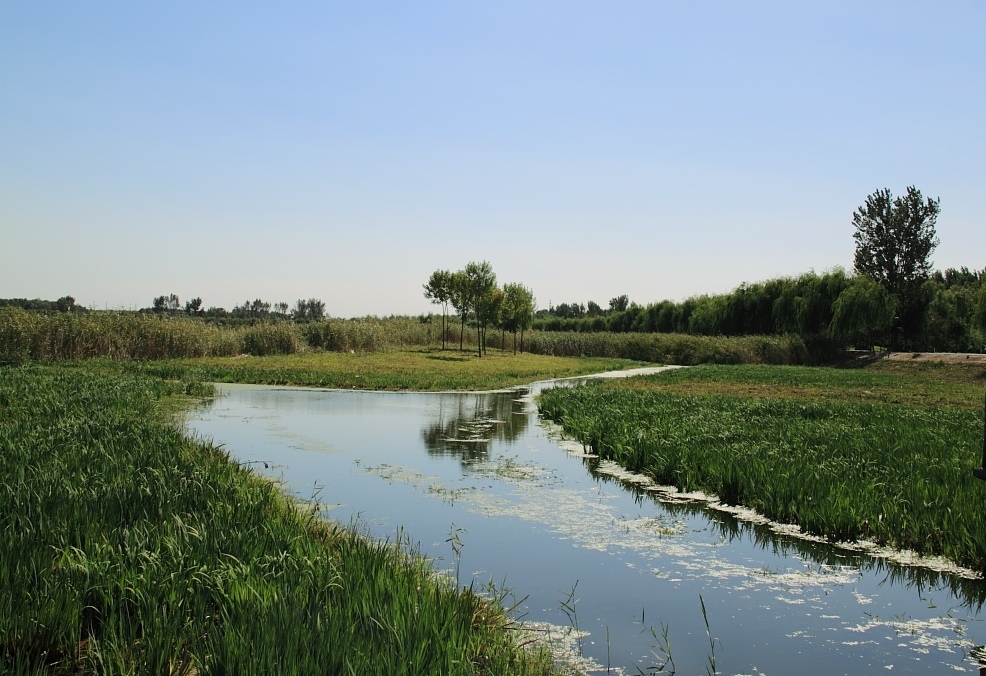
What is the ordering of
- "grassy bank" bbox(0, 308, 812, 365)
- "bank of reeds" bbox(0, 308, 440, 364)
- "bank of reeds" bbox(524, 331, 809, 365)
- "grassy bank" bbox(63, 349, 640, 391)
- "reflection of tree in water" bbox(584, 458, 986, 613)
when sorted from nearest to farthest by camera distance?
1. "reflection of tree in water" bbox(584, 458, 986, 613)
2. "grassy bank" bbox(63, 349, 640, 391)
3. "bank of reeds" bbox(0, 308, 440, 364)
4. "grassy bank" bbox(0, 308, 812, 365)
5. "bank of reeds" bbox(524, 331, 809, 365)

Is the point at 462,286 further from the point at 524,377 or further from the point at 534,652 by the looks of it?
the point at 534,652

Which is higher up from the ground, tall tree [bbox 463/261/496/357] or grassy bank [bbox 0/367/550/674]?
tall tree [bbox 463/261/496/357]

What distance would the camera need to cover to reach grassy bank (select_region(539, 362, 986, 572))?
855 cm

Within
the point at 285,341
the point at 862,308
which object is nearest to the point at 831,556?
the point at 285,341

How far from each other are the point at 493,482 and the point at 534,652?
22.3 feet

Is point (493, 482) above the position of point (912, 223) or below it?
below

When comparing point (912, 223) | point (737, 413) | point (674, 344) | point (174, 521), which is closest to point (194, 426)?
point (174, 521)

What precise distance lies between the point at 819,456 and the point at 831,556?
13.5ft

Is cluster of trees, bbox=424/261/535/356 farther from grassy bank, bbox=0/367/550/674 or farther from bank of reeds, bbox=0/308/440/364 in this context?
grassy bank, bbox=0/367/550/674

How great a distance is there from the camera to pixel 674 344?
61.8 metres

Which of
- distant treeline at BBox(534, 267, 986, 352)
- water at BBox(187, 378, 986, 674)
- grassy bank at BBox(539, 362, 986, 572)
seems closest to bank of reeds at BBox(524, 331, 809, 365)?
distant treeline at BBox(534, 267, 986, 352)

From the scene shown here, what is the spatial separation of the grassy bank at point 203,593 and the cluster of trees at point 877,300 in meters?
59.9

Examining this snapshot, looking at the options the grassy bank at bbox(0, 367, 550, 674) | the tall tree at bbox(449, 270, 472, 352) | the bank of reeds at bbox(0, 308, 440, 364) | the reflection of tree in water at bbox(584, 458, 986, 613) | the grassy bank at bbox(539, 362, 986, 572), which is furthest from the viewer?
the tall tree at bbox(449, 270, 472, 352)

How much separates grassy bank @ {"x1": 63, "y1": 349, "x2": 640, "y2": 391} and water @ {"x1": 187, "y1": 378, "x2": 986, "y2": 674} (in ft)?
55.5
